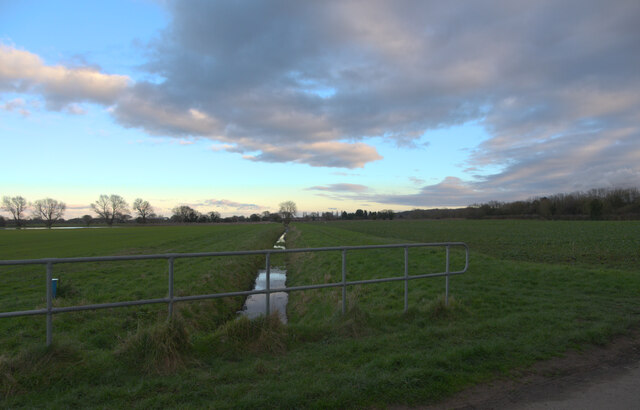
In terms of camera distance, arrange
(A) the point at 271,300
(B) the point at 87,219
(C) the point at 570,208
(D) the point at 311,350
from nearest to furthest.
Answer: (D) the point at 311,350 < (A) the point at 271,300 < (C) the point at 570,208 < (B) the point at 87,219

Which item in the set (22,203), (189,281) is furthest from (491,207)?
(22,203)

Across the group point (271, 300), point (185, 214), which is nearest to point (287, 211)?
point (185, 214)

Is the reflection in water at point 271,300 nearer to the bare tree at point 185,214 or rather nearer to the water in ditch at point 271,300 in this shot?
the water in ditch at point 271,300

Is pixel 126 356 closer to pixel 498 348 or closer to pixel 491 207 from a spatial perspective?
pixel 498 348

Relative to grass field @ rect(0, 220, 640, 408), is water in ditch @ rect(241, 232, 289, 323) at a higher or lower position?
lower

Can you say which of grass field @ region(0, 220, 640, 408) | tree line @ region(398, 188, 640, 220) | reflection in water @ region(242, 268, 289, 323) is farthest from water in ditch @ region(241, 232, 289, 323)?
tree line @ region(398, 188, 640, 220)

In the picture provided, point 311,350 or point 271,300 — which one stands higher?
point 311,350

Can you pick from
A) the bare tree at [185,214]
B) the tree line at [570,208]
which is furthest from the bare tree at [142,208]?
the tree line at [570,208]

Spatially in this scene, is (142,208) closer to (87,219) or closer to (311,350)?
(87,219)

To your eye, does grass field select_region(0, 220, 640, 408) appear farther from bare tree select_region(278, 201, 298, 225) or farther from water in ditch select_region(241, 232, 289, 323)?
bare tree select_region(278, 201, 298, 225)

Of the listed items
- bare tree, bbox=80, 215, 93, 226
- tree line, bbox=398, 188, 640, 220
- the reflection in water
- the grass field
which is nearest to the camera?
the grass field

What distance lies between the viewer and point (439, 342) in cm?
502

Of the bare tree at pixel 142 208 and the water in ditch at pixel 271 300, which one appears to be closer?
the water in ditch at pixel 271 300

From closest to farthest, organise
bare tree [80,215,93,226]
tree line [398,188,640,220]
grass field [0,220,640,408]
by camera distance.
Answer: grass field [0,220,640,408]
tree line [398,188,640,220]
bare tree [80,215,93,226]
